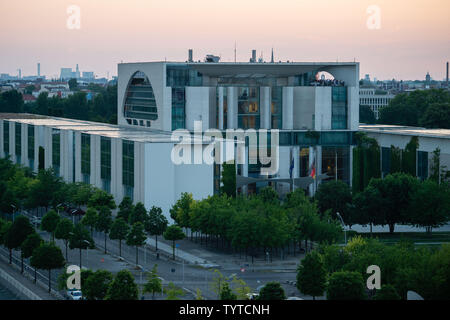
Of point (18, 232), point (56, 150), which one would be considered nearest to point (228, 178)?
point (18, 232)

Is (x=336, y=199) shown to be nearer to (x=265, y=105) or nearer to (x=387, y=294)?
(x=265, y=105)

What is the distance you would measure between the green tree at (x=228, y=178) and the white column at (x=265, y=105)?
567 inches

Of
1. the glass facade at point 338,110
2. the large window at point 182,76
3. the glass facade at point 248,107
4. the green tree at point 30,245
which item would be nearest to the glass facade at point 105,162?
the large window at point 182,76

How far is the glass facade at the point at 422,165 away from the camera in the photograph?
67875 millimetres

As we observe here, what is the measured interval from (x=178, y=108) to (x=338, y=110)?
1323 cm

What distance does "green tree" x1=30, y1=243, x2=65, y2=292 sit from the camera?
4275cm

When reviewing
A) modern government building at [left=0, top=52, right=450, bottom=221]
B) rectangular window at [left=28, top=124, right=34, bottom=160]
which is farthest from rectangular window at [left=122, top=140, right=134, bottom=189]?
rectangular window at [left=28, top=124, right=34, bottom=160]

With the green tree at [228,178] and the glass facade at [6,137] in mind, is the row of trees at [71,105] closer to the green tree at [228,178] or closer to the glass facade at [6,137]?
the glass facade at [6,137]

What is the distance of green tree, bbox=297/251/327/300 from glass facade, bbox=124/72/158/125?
39.9m

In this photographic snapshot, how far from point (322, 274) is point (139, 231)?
13825 mm

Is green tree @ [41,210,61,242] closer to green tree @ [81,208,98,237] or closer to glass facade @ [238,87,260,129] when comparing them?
green tree @ [81,208,98,237]
